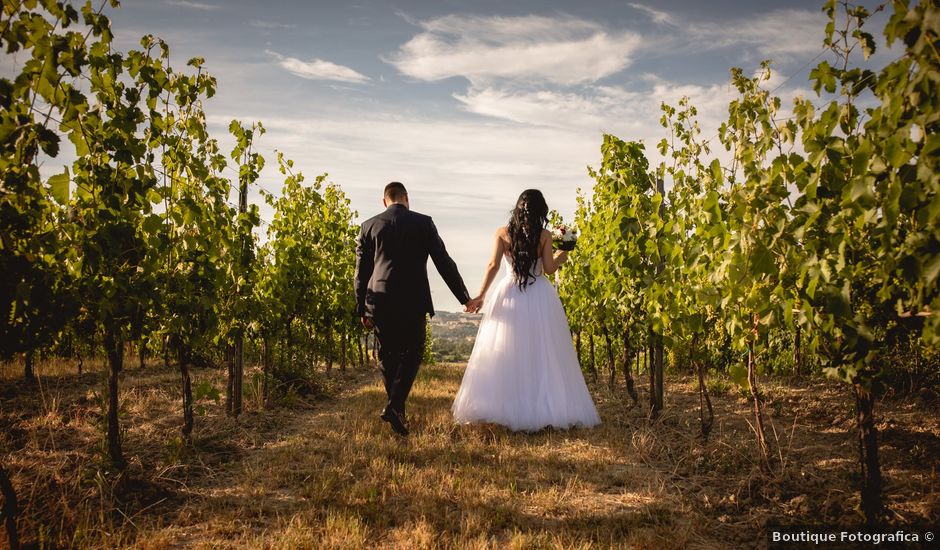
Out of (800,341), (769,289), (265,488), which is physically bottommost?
(265,488)

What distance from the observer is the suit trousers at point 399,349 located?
448 cm

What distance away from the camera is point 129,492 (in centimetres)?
311

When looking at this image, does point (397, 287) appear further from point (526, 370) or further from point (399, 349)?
point (526, 370)

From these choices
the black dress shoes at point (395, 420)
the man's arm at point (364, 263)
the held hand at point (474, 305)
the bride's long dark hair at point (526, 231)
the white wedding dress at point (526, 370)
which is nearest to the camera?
the black dress shoes at point (395, 420)

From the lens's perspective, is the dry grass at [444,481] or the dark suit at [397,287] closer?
the dry grass at [444,481]

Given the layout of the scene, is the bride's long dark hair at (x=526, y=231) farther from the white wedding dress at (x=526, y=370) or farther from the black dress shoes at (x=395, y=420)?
the black dress shoes at (x=395, y=420)

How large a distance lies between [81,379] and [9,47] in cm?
747

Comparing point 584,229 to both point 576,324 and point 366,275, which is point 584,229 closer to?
point 576,324

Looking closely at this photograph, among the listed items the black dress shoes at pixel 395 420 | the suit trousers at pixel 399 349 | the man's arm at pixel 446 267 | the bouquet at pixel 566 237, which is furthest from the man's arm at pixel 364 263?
the bouquet at pixel 566 237

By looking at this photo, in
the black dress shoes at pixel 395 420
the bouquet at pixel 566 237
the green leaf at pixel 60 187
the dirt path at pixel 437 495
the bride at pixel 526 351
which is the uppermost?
the bouquet at pixel 566 237

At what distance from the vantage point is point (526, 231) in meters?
5.02

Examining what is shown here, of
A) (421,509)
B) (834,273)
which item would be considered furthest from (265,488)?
(834,273)

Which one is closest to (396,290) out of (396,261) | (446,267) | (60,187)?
(396,261)

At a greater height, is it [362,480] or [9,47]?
[9,47]
